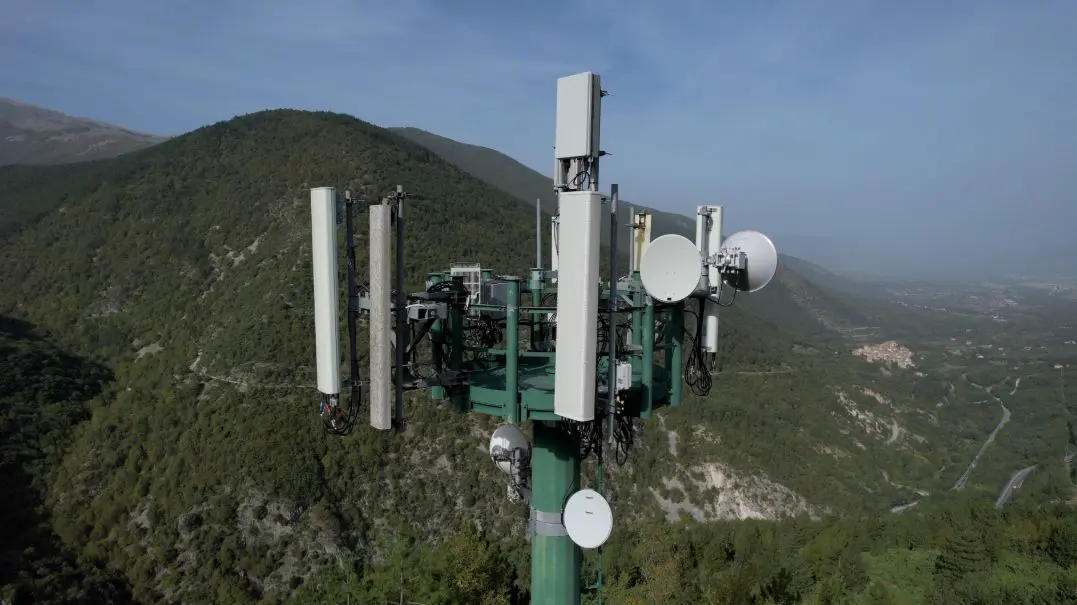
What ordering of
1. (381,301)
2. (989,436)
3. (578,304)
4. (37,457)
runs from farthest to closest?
(989,436) → (37,457) → (381,301) → (578,304)

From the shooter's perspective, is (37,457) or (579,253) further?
(37,457)

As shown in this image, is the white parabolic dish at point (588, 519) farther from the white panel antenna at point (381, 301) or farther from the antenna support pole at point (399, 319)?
the white panel antenna at point (381, 301)

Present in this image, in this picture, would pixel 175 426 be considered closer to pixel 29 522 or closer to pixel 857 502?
pixel 29 522

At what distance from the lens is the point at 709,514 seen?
37.3 meters

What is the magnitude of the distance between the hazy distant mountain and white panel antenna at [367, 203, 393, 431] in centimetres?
13478

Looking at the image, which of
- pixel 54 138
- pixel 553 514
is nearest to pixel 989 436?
pixel 553 514

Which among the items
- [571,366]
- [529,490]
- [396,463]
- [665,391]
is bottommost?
[396,463]

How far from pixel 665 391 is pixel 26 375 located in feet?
145

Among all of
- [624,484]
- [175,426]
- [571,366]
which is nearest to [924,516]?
[624,484]

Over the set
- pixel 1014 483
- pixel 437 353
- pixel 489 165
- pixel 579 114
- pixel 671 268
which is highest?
pixel 489 165

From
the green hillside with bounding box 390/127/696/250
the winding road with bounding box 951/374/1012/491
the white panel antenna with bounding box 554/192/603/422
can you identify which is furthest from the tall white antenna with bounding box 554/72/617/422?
the green hillside with bounding box 390/127/696/250

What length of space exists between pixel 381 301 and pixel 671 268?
3691 millimetres

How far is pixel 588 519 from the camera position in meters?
7.46

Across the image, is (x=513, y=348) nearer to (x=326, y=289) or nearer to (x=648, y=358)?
(x=648, y=358)
